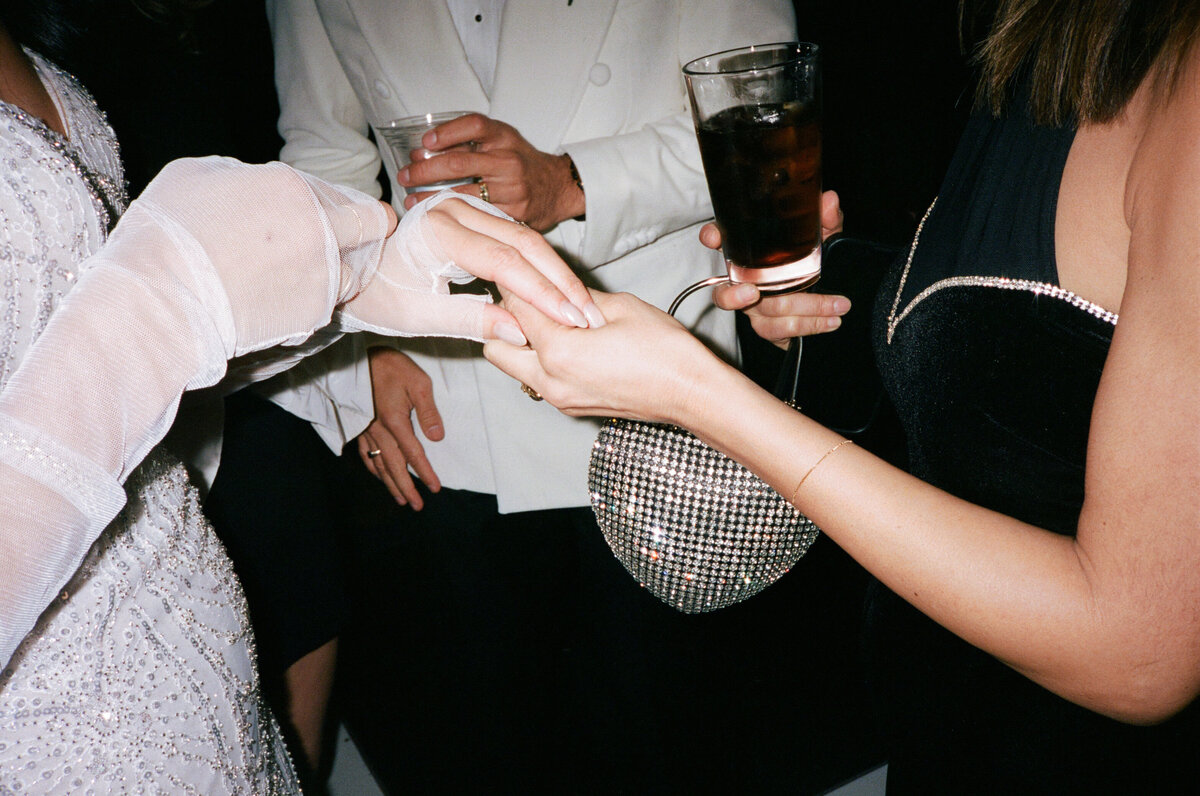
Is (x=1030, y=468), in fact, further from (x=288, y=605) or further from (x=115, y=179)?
(x=288, y=605)

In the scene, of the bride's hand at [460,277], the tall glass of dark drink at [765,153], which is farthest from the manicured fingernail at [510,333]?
the tall glass of dark drink at [765,153]

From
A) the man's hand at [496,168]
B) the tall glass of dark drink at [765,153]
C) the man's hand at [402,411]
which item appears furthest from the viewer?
the man's hand at [402,411]

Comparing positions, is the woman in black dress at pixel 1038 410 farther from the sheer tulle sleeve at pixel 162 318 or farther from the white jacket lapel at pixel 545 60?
the white jacket lapel at pixel 545 60

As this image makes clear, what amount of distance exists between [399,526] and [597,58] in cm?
163

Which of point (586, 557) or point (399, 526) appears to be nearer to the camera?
point (586, 557)

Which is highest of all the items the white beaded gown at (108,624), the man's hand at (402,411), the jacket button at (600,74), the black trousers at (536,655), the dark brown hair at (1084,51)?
the dark brown hair at (1084,51)

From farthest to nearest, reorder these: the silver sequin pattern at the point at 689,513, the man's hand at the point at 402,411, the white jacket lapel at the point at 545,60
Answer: the man's hand at the point at 402,411, the white jacket lapel at the point at 545,60, the silver sequin pattern at the point at 689,513

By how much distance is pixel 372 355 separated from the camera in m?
1.69

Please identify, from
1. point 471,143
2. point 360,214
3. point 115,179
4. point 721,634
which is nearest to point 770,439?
point 360,214

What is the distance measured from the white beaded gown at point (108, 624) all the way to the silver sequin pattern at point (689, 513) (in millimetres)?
532

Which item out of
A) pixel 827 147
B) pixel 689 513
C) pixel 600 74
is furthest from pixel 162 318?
pixel 827 147

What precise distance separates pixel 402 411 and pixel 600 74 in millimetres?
853

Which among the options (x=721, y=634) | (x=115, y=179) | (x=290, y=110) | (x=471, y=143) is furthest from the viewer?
(x=721, y=634)

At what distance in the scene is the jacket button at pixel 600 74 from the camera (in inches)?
54.8
